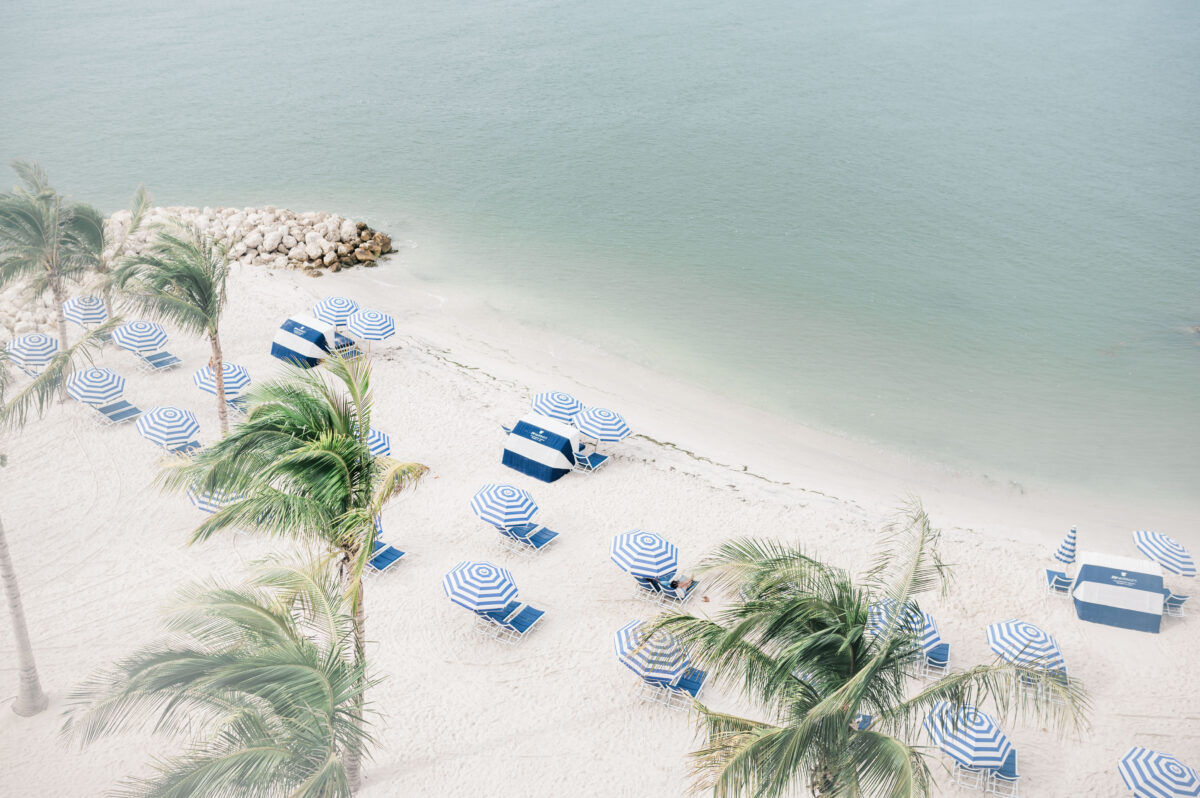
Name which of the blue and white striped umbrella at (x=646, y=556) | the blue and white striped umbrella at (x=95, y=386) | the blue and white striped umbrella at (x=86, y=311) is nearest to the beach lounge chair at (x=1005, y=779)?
the blue and white striped umbrella at (x=646, y=556)

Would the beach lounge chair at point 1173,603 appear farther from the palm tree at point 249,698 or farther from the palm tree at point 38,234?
the palm tree at point 38,234

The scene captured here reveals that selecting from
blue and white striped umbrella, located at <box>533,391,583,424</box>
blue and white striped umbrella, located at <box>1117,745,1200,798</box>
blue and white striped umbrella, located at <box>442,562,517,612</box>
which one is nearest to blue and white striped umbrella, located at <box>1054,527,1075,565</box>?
blue and white striped umbrella, located at <box>1117,745,1200,798</box>

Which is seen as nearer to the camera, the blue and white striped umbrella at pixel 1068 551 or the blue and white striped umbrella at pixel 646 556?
the blue and white striped umbrella at pixel 646 556

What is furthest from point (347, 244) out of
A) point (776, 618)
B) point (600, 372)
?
point (776, 618)

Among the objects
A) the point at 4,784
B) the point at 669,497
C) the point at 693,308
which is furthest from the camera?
the point at 693,308

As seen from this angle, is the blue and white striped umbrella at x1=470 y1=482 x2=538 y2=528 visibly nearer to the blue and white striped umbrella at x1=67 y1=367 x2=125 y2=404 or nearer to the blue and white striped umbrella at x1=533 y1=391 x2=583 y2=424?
the blue and white striped umbrella at x1=533 y1=391 x2=583 y2=424

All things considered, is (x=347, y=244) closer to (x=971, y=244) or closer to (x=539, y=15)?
(x=971, y=244)

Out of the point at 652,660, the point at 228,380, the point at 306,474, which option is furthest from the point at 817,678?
the point at 228,380

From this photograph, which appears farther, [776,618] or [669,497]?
[669,497]
